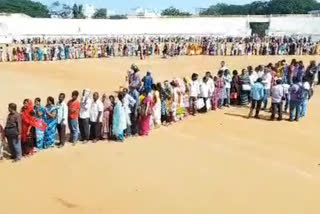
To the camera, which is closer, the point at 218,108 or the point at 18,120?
the point at 18,120

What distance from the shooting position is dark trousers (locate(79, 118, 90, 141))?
11.1 metres

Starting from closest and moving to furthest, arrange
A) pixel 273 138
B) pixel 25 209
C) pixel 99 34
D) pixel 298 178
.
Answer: pixel 25 209 → pixel 298 178 → pixel 273 138 → pixel 99 34

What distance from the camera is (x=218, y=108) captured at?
599 inches

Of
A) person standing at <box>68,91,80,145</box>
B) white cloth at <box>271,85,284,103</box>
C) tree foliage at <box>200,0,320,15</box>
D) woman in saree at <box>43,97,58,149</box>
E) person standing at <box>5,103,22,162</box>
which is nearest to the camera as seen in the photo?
person standing at <box>5,103,22,162</box>

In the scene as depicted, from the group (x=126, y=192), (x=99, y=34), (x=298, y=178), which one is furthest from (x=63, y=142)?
(x=99, y=34)

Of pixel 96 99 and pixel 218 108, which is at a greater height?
pixel 96 99

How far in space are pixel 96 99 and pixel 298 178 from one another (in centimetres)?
458

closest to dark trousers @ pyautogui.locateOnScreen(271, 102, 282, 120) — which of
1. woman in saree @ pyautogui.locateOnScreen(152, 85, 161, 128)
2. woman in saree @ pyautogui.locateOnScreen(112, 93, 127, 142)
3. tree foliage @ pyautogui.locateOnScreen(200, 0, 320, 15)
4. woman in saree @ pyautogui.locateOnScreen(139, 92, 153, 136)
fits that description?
woman in saree @ pyautogui.locateOnScreen(152, 85, 161, 128)

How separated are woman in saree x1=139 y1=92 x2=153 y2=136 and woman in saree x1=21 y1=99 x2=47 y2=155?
2519 mm

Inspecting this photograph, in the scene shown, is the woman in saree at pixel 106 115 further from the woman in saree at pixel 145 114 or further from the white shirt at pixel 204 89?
the white shirt at pixel 204 89

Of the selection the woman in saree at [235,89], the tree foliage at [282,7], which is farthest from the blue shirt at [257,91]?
the tree foliage at [282,7]

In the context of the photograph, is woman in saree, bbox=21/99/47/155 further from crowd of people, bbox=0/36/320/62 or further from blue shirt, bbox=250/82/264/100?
crowd of people, bbox=0/36/320/62

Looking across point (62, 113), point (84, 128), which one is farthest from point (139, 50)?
point (62, 113)

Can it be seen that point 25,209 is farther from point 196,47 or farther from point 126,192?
point 196,47
